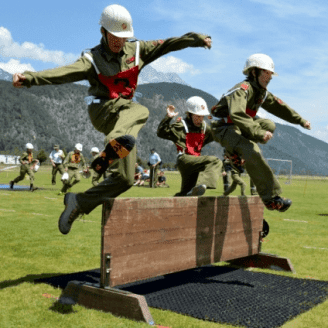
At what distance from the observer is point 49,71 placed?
152 inches

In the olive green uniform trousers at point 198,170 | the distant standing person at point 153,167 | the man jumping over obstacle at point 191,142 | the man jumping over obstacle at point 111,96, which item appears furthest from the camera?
the distant standing person at point 153,167

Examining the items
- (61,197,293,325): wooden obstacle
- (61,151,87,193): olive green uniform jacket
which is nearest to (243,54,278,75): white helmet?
(61,197,293,325): wooden obstacle

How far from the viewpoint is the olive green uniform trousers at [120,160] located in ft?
13.4

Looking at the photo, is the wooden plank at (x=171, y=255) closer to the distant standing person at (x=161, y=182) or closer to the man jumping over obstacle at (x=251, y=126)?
the man jumping over obstacle at (x=251, y=126)

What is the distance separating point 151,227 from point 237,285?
1.51 m

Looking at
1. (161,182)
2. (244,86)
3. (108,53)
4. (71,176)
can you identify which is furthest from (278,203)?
(161,182)

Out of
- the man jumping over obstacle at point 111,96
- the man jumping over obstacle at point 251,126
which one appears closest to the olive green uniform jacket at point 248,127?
the man jumping over obstacle at point 251,126

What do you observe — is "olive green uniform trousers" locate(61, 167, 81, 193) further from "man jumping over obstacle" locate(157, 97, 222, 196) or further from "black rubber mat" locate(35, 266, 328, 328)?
"black rubber mat" locate(35, 266, 328, 328)

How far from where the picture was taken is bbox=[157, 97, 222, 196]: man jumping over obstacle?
677 centimetres

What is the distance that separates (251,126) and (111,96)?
Answer: 158cm

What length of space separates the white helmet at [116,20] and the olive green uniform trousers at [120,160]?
2.18 feet

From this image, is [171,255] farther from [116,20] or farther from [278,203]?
[116,20]

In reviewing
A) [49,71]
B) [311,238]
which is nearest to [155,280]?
[49,71]

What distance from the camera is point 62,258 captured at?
5910 mm
